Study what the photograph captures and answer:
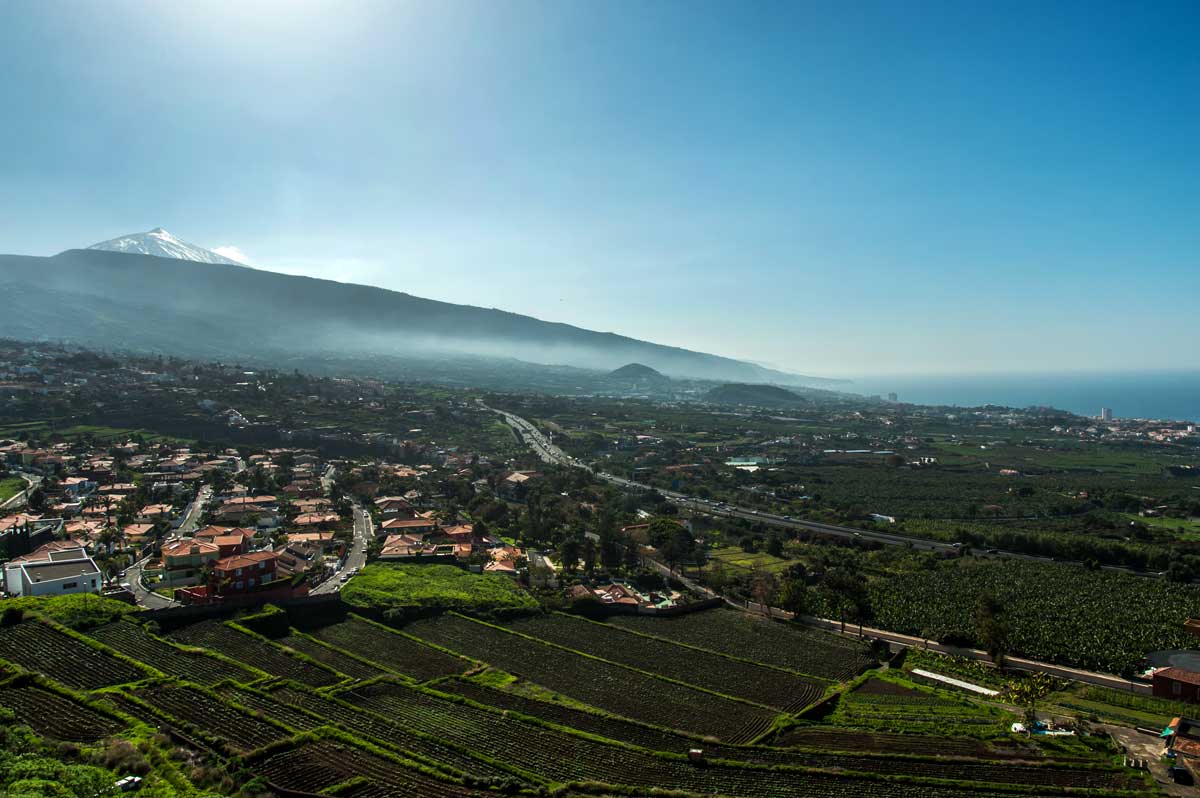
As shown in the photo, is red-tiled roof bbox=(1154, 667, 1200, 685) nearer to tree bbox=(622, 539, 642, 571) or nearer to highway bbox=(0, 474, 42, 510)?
tree bbox=(622, 539, 642, 571)

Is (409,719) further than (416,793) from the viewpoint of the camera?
Yes

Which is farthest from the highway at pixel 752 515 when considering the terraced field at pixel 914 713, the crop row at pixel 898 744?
the crop row at pixel 898 744

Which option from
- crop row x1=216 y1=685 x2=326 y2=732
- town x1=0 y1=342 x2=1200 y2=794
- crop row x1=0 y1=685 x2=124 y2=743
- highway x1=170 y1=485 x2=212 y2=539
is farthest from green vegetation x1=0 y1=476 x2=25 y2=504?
crop row x1=216 y1=685 x2=326 y2=732

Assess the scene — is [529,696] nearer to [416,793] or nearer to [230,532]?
[416,793]

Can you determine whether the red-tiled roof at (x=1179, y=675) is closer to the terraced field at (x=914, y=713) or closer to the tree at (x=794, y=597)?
the terraced field at (x=914, y=713)

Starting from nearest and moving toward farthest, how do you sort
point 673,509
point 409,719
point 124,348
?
point 409,719
point 673,509
point 124,348

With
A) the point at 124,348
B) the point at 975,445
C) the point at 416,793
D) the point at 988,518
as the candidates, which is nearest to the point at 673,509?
the point at 988,518

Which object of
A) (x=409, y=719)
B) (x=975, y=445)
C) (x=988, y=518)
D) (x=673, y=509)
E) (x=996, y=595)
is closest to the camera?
(x=409, y=719)

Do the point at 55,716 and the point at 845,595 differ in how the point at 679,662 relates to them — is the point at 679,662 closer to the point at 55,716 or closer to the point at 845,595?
the point at 845,595
